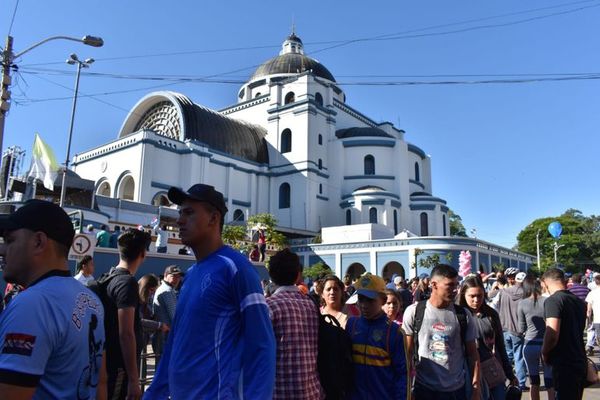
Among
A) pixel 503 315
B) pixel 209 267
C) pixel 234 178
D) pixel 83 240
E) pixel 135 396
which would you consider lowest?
pixel 135 396

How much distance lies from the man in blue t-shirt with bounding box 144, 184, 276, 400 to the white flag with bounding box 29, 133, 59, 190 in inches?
620

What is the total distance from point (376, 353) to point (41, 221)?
2475 mm

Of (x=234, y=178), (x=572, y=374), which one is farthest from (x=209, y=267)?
(x=234, y=178)

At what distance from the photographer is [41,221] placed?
2.06 meters

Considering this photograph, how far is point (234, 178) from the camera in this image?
4038 cm

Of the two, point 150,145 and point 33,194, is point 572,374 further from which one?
point 150,145

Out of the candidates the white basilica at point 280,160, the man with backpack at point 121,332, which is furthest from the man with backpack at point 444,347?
the white basilica at point 280,160

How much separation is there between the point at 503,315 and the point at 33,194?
2184 cm

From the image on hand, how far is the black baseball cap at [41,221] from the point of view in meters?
2.04

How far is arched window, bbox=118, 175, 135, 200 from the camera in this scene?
35.5 meters

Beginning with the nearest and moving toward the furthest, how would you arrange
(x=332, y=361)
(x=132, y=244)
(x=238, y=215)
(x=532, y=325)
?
(x=332, y=361)
(x=132, y=244)
(x=532, y=325)
(x=238, y=215)

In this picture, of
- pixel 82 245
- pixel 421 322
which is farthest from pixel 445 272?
pixel 82 245

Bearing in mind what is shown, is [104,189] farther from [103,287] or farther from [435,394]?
[435,394]

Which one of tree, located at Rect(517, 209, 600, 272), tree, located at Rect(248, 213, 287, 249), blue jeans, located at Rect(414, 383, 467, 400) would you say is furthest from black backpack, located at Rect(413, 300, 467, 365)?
tree, located at Rect(517, 209, 600, 272)
